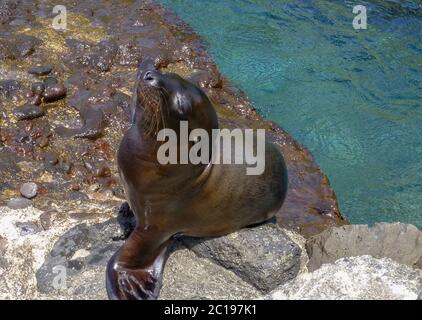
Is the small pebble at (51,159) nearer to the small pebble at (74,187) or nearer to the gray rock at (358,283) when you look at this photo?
the small pebble at (74,187)

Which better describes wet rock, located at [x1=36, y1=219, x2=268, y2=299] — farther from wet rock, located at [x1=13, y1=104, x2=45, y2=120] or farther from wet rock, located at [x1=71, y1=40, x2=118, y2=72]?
wet rock, located at [x1=71, y1=40, x2=118, y2=72]

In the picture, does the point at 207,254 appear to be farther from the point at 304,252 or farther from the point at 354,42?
the point at 354,42

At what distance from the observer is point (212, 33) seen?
1030 cm

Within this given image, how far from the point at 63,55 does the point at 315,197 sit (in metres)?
3.59

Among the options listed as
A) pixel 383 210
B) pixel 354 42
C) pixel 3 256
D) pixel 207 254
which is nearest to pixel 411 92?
pixel 354 42

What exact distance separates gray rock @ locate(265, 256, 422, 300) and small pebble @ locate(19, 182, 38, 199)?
2.60m

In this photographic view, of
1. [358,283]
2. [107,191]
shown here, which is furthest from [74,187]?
[358,283]

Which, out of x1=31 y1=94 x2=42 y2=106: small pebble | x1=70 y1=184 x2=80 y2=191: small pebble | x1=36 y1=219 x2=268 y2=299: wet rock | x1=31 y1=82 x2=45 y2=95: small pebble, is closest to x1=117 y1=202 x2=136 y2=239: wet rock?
x1=36 y1=219 x2=268 y2=299: wet rock

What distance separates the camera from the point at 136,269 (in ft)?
14.7

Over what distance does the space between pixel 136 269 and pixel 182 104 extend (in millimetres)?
1234

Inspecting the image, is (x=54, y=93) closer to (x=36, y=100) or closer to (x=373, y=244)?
(x=36, y=100)

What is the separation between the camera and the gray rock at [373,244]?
4.64 metres

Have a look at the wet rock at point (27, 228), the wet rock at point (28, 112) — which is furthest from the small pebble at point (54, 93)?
the wet rock at point (27, 228)

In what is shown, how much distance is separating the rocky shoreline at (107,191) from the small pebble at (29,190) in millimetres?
11
